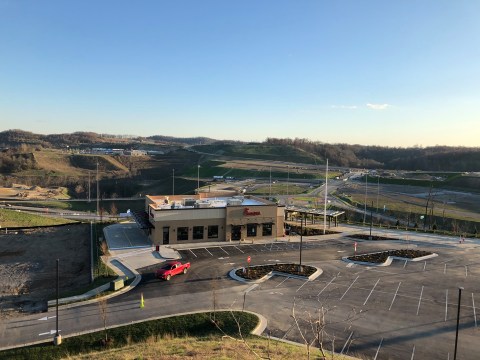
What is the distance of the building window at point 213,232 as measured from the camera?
142ft

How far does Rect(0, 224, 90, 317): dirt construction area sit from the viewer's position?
27862mm

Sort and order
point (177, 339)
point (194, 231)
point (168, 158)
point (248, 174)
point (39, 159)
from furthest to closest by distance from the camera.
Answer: point (168, 158) → point (39, 159) → point (248, 174) → point (194, 231) → point (177, 339)

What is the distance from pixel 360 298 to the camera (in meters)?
26.4

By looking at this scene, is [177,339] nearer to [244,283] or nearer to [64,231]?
[244,283]

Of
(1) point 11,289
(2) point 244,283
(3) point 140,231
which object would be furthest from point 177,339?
(3) point 140,231

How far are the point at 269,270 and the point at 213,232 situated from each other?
41.7 feet

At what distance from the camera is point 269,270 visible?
3206cm

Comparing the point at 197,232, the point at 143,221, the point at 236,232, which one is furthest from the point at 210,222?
the point at 143,221

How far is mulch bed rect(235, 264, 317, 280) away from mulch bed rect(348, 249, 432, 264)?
6.45 m

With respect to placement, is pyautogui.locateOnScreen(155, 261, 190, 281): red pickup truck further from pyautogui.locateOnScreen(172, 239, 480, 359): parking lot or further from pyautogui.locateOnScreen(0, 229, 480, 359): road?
pyautogui.locateOnScreen(172, 239, 480, 359): parking lot

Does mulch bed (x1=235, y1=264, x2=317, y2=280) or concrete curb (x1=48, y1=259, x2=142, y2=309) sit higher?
mulch bed (x1=235, y1=264, x2=317, y2=280)

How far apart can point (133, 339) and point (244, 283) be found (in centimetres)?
1077

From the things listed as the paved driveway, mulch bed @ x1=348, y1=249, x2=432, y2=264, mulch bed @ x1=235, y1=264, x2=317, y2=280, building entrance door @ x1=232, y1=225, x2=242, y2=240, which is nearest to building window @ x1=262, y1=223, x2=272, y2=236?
building entrance door @ x1=232, y1=225, x2=242, y2=240

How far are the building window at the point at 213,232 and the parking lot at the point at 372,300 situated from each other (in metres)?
2.81
